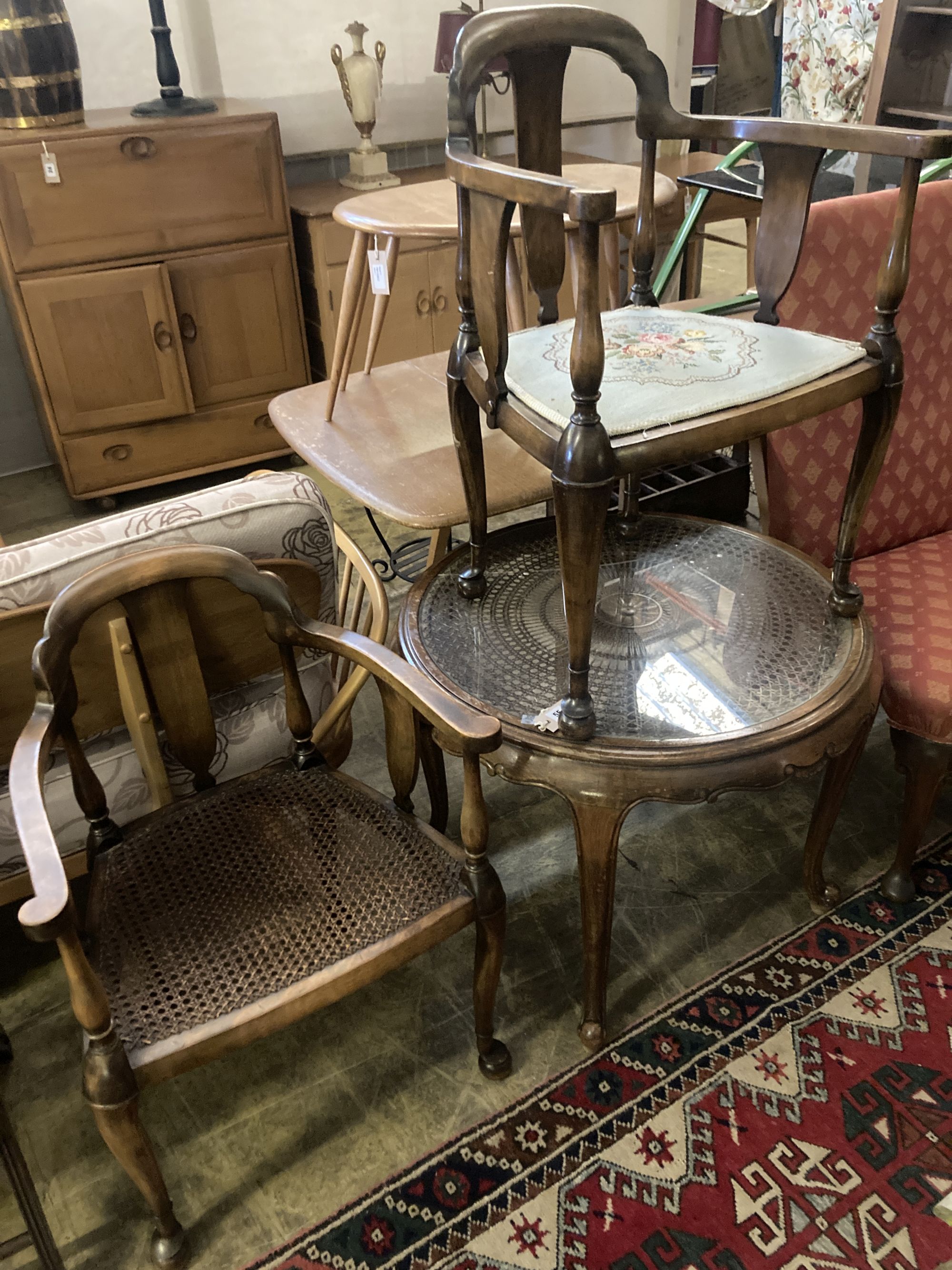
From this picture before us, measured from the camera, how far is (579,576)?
110 cm

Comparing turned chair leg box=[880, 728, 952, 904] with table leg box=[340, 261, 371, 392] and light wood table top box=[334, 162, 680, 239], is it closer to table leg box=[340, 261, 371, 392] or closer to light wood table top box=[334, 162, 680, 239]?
light wood table top box=[334, 162, 680, 239]

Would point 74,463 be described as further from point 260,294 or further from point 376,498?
point 376,498

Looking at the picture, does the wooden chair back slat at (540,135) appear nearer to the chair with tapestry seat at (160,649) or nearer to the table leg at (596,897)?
the chair with tapestry seat at (160,649)

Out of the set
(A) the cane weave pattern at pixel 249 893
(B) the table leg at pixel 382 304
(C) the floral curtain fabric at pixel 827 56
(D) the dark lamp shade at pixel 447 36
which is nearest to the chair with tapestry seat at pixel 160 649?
(A) the cane weave pattern at pixel 249 893

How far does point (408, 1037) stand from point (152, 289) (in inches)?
82.1

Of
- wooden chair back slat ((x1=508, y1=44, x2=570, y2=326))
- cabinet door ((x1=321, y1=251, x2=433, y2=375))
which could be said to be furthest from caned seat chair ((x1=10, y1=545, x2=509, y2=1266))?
cabinet door ((x1=321, y1=251, x2=433, y2=375))

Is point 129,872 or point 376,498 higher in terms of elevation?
point 376,498

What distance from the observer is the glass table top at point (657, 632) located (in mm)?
1225

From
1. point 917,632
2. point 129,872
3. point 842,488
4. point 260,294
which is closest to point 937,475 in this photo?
point 842,488

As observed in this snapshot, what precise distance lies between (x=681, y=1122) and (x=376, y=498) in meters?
A: 1.06

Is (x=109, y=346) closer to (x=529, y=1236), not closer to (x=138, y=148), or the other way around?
(x=138, y=148)

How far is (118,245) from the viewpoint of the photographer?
2.51 metres

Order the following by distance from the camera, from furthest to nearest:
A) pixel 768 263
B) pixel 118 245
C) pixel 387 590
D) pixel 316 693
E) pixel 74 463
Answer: pixel 74 463, pixel 118 245, pixel 387 590, pixel 316 693, pixel 768 263

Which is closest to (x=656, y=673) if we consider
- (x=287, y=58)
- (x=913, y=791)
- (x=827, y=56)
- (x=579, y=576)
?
(x=579, y=576)
